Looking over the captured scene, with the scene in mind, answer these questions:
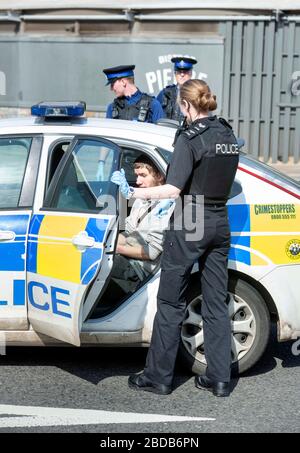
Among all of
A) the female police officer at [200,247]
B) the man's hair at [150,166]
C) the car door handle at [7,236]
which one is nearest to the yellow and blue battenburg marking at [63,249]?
the car door handle at [7,236]

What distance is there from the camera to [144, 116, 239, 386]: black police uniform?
14.9 ft

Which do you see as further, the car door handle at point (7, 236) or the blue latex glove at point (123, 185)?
the car door handle at point (7, 236)

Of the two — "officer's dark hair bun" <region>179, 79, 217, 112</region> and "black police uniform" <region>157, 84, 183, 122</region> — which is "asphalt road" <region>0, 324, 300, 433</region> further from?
"black police uniform" <region>157, 84, 183, 122</region>

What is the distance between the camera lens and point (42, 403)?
15.4 ft

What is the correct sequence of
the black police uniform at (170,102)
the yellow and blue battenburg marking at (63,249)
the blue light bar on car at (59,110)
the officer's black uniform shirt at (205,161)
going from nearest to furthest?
the officer's black uniform shirt at (205,161) → the yellow and blue battenburg marking at (63,249) → the blue light bar on car at (59,110) → the black police uniform at (170,102)

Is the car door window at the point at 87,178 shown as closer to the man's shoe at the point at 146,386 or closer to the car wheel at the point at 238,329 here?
the car wheel at the point at 238,329

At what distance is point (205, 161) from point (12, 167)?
4.02ft

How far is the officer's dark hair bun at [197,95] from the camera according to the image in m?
4.64

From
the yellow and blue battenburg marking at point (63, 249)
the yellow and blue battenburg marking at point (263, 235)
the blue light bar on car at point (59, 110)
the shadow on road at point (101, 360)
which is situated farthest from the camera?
the shadow on road at point (101, 360)

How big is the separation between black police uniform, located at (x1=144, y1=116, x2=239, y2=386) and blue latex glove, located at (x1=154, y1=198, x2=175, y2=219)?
27 centimetres

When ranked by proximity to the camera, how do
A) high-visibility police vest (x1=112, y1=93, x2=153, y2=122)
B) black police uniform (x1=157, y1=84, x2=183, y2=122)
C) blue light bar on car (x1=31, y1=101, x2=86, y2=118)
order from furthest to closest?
1. black police uniform (x1=157, y1=84, x2=183, y2=122)
2. high-visibility police vest (x1=112, y1=93, x2=153, y2=122)
3. blue light bar on car (x1=31, y1=101, x2=86, y2=118)

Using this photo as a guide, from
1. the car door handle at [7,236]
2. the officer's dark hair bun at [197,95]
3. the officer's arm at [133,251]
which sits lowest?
the officer's arm at [133,251]

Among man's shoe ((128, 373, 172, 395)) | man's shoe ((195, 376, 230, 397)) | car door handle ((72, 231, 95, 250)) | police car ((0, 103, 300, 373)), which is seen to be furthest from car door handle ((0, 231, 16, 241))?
man's shoe ((195, 376, 230, 397))

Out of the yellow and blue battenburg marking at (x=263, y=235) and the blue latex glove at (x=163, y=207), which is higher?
the blue latex glove at (x=163, y=207)
